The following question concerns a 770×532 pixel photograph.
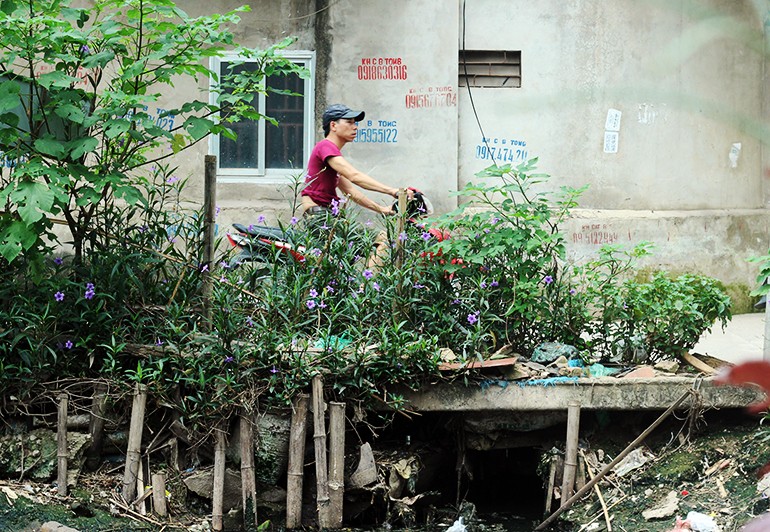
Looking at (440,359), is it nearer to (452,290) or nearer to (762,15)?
(452,290)

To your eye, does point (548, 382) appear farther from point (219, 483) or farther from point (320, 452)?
point (219, 483)

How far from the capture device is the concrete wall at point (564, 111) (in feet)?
29.6

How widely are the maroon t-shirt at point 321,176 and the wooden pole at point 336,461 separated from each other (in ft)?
5.37

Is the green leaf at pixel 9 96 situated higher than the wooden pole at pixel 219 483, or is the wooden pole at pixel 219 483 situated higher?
the green leaf at pixel 9 96

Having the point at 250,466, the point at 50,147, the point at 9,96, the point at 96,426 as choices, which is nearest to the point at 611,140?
the point at 250,466

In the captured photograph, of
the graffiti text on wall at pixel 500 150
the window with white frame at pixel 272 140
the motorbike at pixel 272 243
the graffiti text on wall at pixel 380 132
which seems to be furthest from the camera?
the graffiti text on wall at pixel 500 150

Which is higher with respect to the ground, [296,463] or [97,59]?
[97,59]

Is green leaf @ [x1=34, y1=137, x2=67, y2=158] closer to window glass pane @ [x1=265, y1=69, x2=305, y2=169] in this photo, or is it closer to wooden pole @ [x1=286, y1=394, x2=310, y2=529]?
wooden pole @ [x1=286, y1=394, x2=310, y2=529]

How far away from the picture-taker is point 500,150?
9.27 meters

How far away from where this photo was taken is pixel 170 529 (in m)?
5.62

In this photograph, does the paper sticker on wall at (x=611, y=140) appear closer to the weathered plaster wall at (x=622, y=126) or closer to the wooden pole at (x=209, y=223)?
the weathered plaster wall at (x=622, y=126)

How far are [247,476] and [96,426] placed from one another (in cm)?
100

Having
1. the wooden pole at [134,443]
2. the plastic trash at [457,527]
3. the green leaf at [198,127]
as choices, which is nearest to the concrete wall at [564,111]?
the green leaf at [198,127]

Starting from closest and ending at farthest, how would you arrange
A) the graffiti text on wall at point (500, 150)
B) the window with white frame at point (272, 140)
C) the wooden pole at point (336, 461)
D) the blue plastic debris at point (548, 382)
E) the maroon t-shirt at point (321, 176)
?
the wooden pole at point (336, 461) < the blue plastic debris at point (548, 382) < the maroon t-shirt at point (321, 176) < the window with white frame at point (272, 140) < the graffiti text on wall at point (500, 150)
